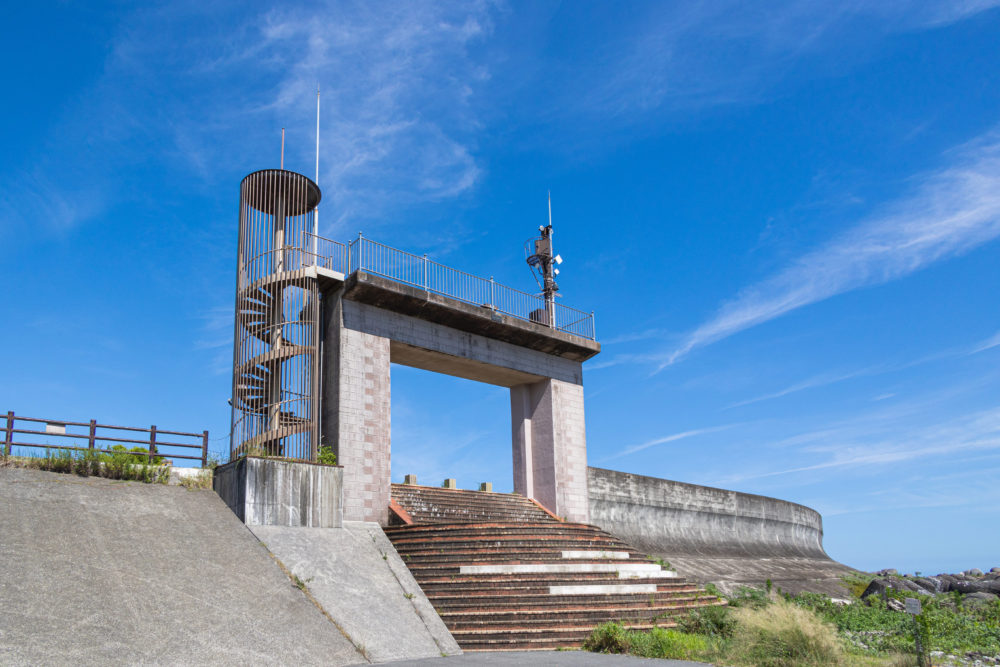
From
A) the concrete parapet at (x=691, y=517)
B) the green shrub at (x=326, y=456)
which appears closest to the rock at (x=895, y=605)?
the concrete parapet at (x=691, y=517)

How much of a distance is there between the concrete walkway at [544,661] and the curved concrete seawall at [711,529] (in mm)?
11417

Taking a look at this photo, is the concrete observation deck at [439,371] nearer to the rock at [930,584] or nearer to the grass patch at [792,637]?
the grass patch at [792,637]

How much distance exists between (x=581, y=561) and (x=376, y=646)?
16.6ft

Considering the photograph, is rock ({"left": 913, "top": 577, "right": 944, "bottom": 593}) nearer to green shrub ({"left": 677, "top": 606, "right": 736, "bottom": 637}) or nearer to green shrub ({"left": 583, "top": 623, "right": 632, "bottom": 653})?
green shrub ({"left": 677, "top": 606, "right": 736, "bottom": 637})

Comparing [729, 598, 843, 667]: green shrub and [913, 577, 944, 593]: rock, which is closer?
[729, 598, 843, 667]: green shrub

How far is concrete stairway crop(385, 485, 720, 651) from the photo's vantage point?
1303cm

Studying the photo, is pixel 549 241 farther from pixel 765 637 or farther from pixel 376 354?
pixel 765 637

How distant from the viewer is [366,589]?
1326 cm

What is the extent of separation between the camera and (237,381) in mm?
16938

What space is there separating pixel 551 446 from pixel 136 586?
1322cm

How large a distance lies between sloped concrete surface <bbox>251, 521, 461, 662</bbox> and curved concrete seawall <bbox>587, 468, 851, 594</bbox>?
9839 millimetres

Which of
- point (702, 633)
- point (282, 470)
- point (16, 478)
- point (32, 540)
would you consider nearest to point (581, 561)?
point (702, 633)

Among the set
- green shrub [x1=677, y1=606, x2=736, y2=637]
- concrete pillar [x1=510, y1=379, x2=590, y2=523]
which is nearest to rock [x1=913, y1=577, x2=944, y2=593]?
concrete pillar [x1=510, y1=379, x2=590, y2=523]

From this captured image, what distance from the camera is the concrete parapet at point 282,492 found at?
14.3 meters
